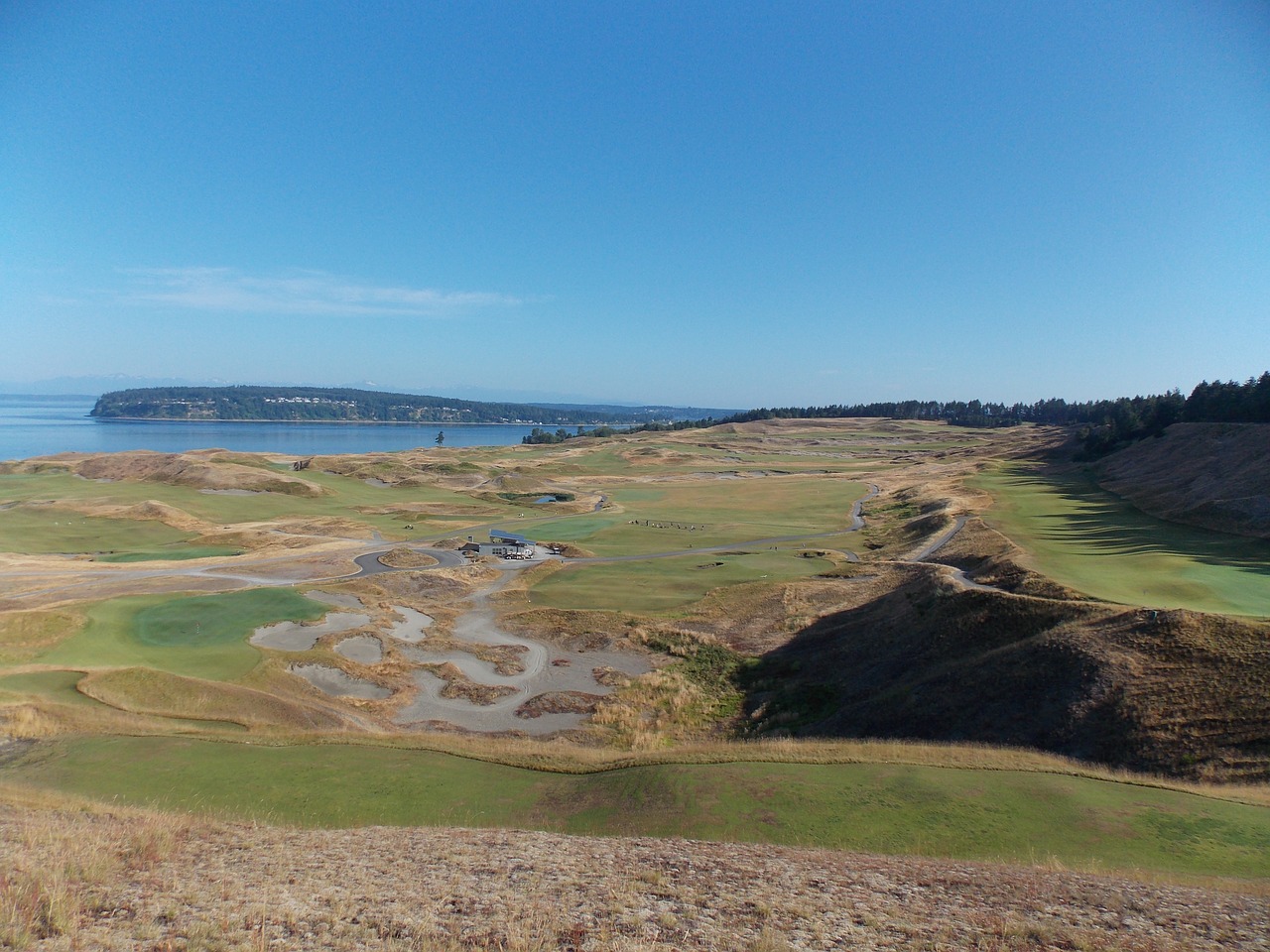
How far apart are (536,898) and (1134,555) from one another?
39163 mm

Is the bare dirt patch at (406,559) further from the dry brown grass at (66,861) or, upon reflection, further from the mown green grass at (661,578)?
the dry brown grass at (66,861)

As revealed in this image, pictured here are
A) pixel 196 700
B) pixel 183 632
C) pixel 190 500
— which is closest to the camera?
pixel 196 700

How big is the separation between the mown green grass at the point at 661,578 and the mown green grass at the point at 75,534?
4040 cm

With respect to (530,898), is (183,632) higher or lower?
lower

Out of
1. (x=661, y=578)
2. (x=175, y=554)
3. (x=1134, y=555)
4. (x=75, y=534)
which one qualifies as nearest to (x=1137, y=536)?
(x=1134, y=555)

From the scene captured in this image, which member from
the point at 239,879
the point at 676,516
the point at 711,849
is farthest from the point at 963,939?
the point at 676,516

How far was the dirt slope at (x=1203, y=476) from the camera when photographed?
42250 millimetres

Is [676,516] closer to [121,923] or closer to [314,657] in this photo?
[314,657]

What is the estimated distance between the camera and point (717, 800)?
50.1ft

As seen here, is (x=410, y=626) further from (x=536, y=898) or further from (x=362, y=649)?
(x=536, y=898)

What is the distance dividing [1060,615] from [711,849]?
19416mm

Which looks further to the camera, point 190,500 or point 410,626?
point 190,500

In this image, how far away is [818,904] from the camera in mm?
10016

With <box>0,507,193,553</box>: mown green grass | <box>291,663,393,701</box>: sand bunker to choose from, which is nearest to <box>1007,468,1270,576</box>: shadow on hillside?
<box>291,663,393,701</box>: sand bunker
